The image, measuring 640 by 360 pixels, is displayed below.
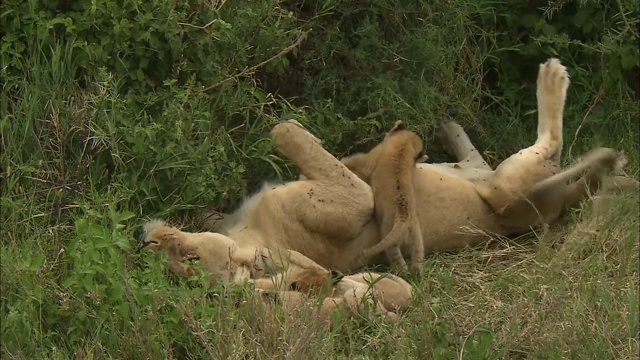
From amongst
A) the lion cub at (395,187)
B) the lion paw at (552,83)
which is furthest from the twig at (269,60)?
the lion paw at (552,83)

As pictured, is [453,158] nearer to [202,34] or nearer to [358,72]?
[358,72]

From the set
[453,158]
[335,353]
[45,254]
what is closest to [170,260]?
[45,254]

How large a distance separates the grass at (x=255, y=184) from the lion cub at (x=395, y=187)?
193 mm

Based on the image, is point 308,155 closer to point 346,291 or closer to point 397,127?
point 397,127

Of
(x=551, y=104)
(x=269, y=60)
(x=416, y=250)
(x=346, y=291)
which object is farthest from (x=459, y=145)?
(x=346, y=291)

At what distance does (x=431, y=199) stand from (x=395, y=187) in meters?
0.32

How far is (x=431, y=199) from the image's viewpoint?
218 inches

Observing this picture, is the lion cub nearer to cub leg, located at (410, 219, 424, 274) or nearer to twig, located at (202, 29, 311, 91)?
cub leg, located at (410, 219, 424, 274)

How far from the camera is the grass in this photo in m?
4.28

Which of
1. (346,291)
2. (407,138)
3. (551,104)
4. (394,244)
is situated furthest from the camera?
(551,104)

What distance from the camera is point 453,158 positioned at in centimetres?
619

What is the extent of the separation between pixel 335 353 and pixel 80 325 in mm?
968

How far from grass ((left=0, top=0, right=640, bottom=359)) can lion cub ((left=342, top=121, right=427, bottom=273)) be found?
0.19 m

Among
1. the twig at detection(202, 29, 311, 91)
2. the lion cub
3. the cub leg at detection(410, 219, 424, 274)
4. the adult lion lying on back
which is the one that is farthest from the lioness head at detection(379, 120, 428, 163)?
the twig at detection(202, 29, 311, 91)
